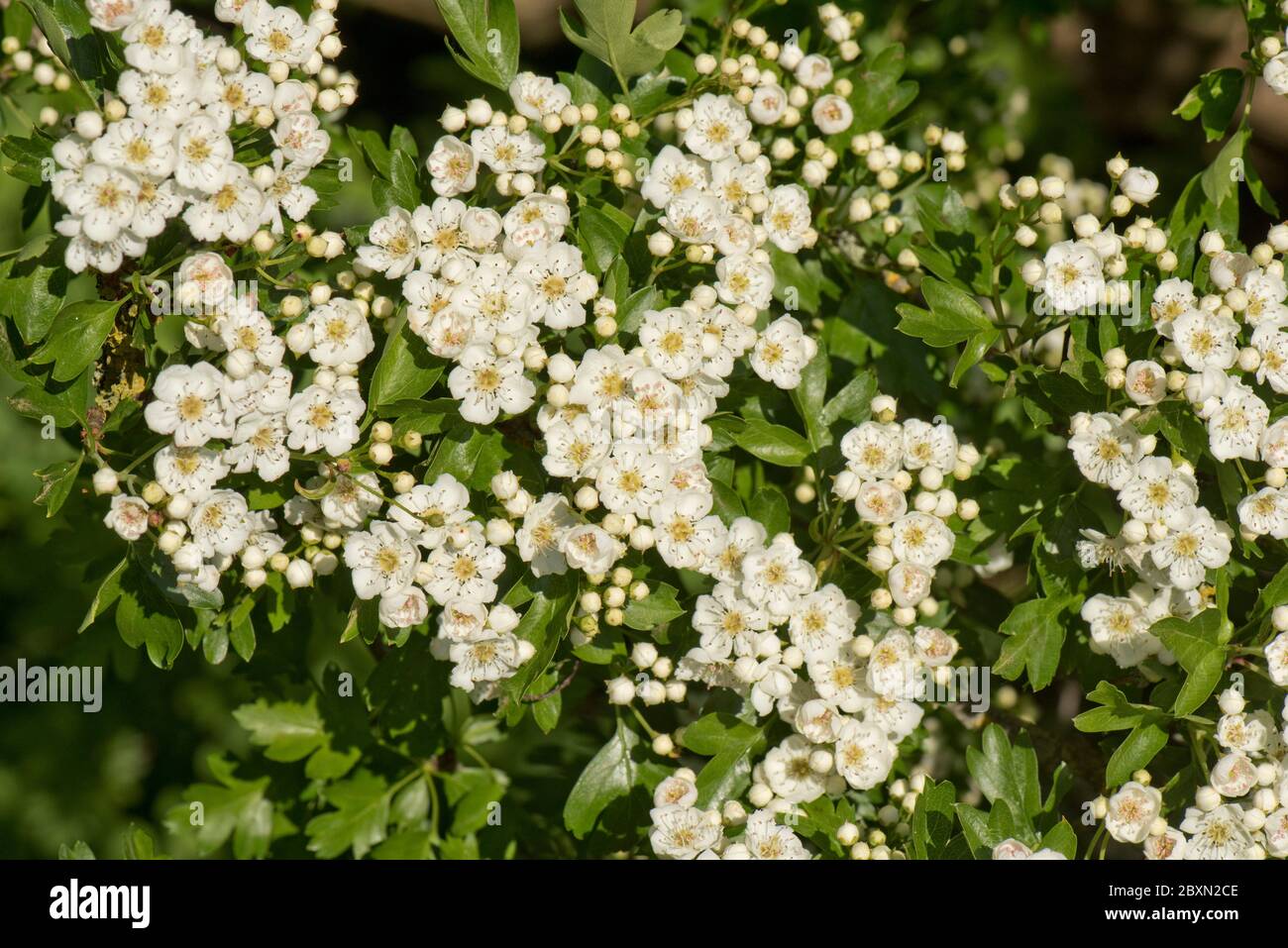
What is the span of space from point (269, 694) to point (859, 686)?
169cm

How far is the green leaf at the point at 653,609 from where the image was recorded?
102 inches

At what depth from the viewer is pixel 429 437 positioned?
279cm

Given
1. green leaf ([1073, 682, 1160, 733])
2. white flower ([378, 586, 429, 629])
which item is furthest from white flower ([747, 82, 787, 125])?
green leaf ([1073, 682, 1160, 733])

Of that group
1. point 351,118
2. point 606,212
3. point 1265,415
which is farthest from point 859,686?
point 351,118

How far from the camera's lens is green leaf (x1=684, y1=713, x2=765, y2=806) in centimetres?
272

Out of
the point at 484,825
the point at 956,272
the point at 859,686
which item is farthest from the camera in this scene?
the point at 484,825

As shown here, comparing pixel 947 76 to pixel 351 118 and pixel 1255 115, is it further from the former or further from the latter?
pixel 1255 115

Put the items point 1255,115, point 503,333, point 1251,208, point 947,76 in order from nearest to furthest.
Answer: point 503,333 < point 947,76 < point 1251,208 < point 1255,115

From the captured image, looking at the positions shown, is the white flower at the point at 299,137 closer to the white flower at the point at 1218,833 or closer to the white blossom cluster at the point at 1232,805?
the white blossom cluster at the point at 1232,805

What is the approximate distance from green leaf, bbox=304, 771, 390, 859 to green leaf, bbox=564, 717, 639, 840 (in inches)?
23.8

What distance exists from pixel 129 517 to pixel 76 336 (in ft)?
1.29

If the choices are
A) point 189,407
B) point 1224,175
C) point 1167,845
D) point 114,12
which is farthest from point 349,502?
point 1224,175

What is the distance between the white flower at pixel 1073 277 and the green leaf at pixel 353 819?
211cm

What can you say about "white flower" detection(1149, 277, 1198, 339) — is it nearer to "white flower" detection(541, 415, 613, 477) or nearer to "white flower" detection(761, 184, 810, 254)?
"white flower" detection(761, 184, 810, 254)
